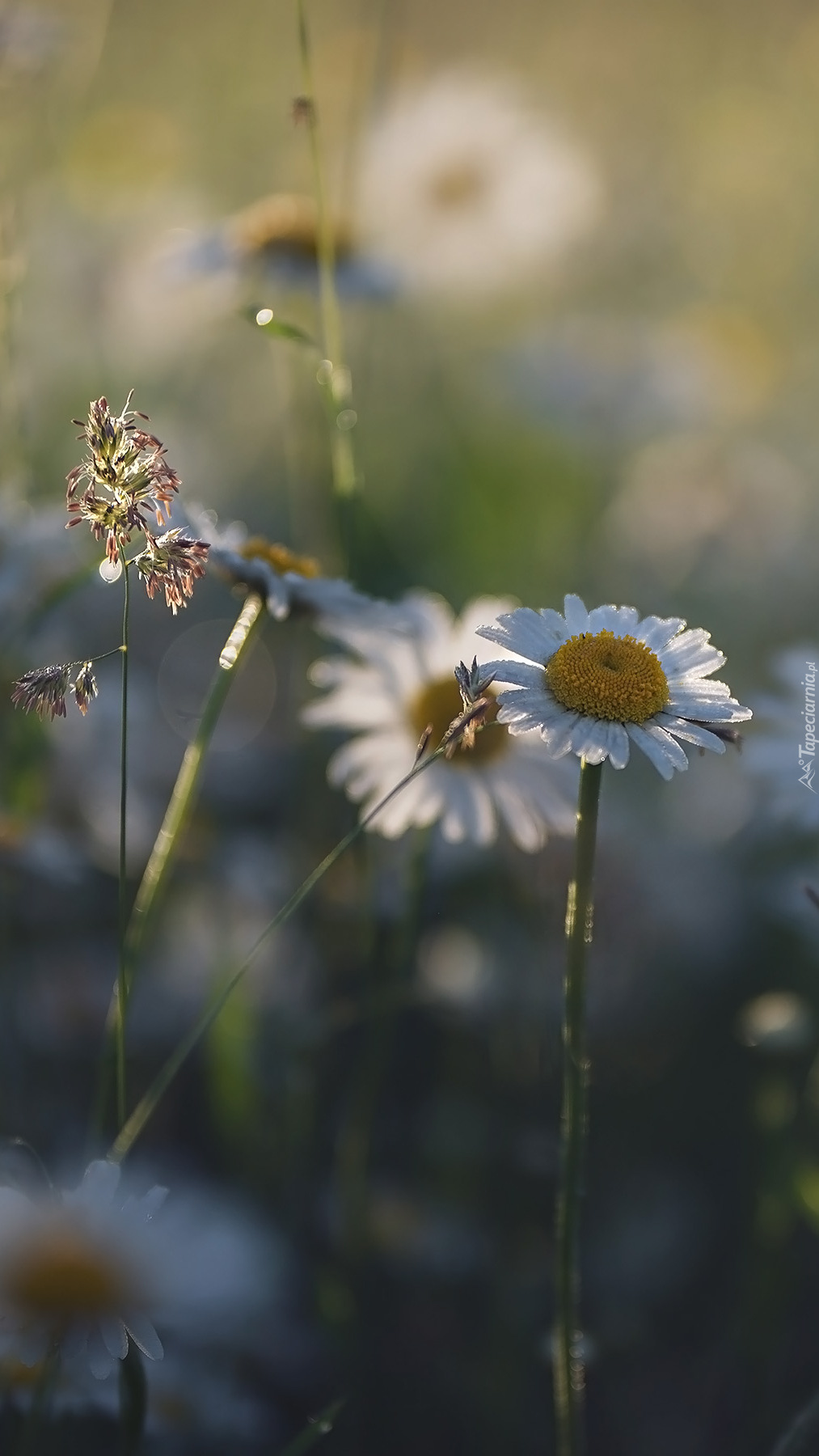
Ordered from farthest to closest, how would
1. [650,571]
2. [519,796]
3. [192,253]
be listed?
[650,571]
[192,253]
[519,796]

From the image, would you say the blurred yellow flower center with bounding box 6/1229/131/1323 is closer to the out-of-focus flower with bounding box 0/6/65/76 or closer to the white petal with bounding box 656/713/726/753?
the white petal with bounding box 656/713/726/753

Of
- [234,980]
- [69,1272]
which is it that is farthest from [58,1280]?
[234,980]

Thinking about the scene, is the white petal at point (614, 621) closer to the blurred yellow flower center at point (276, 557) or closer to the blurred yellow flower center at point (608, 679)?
the blurred yellow flower center at point (608, 679)

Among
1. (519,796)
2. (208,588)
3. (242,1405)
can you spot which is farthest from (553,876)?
(208,588)

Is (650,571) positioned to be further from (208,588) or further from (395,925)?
(395,925)

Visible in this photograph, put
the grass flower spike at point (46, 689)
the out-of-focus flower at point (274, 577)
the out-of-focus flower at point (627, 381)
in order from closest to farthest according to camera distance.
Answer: the grass flower spike at point (46, 689) → the out-of-focus flower at point (274, 577) → the out-of-focus flower at point (627, 381)

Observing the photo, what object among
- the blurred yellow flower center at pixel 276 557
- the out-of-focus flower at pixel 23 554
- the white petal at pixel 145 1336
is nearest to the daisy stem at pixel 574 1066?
the white petal at pixel 145 1336

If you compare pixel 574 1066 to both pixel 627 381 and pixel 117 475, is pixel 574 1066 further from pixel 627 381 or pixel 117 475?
pixel 627 381
